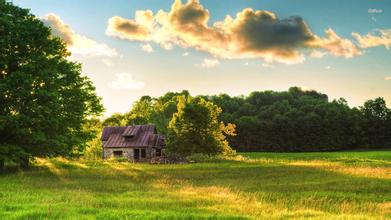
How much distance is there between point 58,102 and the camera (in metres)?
38.4

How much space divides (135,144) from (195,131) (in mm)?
16424

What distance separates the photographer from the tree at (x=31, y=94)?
34.5 metres

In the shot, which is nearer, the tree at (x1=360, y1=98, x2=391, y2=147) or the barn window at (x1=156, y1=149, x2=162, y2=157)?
the barn window at (x1=156, y1=149, x2=162, y2=157)

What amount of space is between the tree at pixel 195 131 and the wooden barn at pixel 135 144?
37.9 feet

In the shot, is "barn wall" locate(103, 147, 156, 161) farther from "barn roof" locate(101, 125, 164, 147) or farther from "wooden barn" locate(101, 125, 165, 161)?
"barn roof" locate(101, 125, 164, 147)

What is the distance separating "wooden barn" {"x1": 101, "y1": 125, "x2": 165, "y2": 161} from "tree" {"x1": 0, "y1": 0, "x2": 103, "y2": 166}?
38.2m

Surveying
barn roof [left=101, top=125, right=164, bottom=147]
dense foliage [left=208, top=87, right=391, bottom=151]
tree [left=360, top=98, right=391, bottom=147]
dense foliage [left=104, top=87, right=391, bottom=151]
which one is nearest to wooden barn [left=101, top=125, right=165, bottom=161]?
barn roof [left=101, top=125, right=164, bottom=147]

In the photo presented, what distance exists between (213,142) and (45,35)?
33.2 metres

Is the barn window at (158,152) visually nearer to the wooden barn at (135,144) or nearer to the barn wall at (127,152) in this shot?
the wooden barn at (135,144)

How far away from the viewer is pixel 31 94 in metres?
35.4

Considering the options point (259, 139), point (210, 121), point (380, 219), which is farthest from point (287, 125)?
point (380, 219)

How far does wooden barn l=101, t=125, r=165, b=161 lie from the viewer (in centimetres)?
7850

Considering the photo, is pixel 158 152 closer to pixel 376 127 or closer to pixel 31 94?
pixel 31 94

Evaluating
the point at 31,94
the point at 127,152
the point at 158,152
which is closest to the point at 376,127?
the point at 158,152
